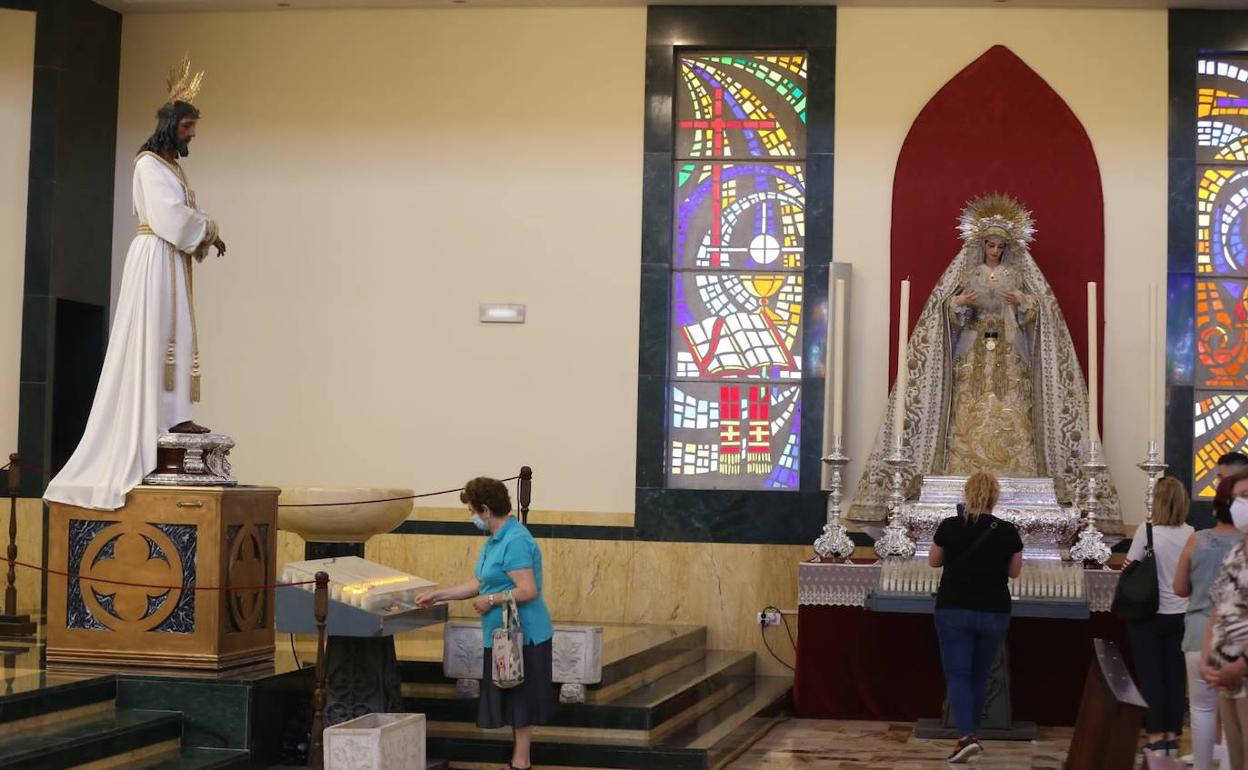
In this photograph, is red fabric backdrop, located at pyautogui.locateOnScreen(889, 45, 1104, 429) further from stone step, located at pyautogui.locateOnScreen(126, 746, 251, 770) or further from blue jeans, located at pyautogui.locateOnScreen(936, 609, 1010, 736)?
stone step, located at pyautogui.locateOnScreen(126, 746, 251, 770)

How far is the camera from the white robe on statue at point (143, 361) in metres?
6.87

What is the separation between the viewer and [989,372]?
31.7ft

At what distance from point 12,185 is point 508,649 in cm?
573

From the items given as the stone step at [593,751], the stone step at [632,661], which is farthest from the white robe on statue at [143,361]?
the stone step at [593,751]

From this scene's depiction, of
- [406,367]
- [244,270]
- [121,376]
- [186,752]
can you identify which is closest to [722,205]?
[406,367]

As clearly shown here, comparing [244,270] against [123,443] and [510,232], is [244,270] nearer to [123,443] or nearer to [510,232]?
[510,232]

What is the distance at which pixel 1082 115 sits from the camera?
10.5 metres

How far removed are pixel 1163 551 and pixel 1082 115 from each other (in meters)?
4.10

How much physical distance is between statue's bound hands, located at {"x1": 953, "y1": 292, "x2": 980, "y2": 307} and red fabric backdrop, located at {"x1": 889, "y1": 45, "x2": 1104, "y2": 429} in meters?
0.79

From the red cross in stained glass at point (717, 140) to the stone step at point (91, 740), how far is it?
211 inches

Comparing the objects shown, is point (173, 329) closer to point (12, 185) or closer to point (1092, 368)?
point (12, 185)

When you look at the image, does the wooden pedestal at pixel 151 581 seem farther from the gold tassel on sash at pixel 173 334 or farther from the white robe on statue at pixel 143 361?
the gold tassel on sash at pixel 173 334

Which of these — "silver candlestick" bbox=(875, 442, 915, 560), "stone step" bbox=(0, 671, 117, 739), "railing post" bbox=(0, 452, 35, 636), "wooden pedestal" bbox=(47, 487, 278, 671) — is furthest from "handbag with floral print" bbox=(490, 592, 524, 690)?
"railing post" bbox=(0, 452, 35, 636)

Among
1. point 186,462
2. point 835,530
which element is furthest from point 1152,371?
point 186,462
